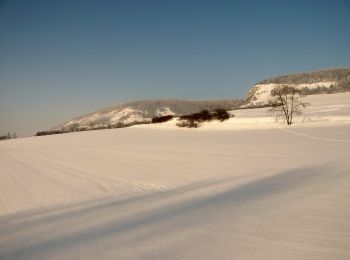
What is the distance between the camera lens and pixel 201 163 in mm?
10867

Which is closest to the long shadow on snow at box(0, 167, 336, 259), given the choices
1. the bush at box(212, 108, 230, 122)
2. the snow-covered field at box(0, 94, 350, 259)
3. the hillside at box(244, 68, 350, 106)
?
the snow-covered field at box(0, 94, 350, 259)

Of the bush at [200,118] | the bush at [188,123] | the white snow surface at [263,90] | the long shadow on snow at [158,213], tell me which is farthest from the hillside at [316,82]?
the long shadow on snow at [158,213]

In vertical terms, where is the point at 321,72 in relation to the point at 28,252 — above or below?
above

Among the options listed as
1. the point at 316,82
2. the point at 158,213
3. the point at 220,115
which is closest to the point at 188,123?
the point at 220,115

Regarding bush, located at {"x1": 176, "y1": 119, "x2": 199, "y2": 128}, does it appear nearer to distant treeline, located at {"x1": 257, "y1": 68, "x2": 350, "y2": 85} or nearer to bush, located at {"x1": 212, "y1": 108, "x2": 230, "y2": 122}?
bush, located at {"x1": 212, "y1": 108, "x2": 230, "y2": 122}

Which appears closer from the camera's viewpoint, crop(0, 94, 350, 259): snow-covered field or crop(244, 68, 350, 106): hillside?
crop(0, 94, 350, 259): snow-covered field

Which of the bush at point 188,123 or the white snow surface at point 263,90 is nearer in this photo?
the bush at point 188,123

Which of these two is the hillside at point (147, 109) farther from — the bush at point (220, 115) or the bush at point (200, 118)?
the bush at point (200, 118)

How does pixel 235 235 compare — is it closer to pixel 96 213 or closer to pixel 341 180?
pixel 96 213

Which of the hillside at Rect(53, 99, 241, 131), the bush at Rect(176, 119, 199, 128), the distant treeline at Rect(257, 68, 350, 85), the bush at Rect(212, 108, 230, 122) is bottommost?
the bush at Rect(176, 119, 199, 128)

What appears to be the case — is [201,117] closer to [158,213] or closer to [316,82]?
[158,213]

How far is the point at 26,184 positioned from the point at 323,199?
7.44m

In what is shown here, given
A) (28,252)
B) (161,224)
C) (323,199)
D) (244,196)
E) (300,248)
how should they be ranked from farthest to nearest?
(244,196) → (323,199) → (161,224) → (28,252) → (300,248)

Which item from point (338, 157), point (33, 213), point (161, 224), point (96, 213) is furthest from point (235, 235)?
point (338, 157)
